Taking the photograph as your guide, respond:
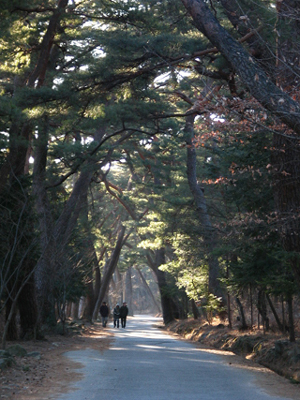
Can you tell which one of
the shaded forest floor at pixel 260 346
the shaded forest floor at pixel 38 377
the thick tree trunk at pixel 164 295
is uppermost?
the thick tree trunk at pixel 164 295

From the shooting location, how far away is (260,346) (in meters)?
14.6

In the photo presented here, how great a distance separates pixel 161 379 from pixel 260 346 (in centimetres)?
599

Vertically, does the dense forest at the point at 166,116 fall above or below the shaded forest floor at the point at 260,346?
above

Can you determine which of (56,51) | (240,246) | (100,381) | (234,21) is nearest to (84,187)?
(56,51)

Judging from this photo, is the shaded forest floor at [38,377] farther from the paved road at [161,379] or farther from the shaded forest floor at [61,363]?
the paved road at [161,379]

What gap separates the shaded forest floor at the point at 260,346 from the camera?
36.8ft

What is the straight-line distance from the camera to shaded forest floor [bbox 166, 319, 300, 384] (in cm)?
1122

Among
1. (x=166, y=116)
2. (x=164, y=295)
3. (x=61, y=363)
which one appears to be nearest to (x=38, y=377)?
(x=61, y=363)

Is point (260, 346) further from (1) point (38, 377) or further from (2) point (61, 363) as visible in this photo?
(1) point (38, 377)

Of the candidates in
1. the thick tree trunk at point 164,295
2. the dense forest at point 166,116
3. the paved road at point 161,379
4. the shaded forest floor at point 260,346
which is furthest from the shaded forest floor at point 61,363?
the thick tree trunk at point 164,295

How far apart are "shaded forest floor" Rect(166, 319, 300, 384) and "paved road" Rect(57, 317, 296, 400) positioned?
3.30 feet

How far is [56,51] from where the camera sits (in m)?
18.7

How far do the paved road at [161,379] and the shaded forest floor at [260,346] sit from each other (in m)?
1.01

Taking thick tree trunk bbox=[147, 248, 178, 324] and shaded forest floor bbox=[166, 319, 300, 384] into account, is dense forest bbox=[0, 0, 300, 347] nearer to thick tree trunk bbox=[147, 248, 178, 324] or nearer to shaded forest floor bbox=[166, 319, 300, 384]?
shaded forest floor bbox=[166, 319, 300, 384]
